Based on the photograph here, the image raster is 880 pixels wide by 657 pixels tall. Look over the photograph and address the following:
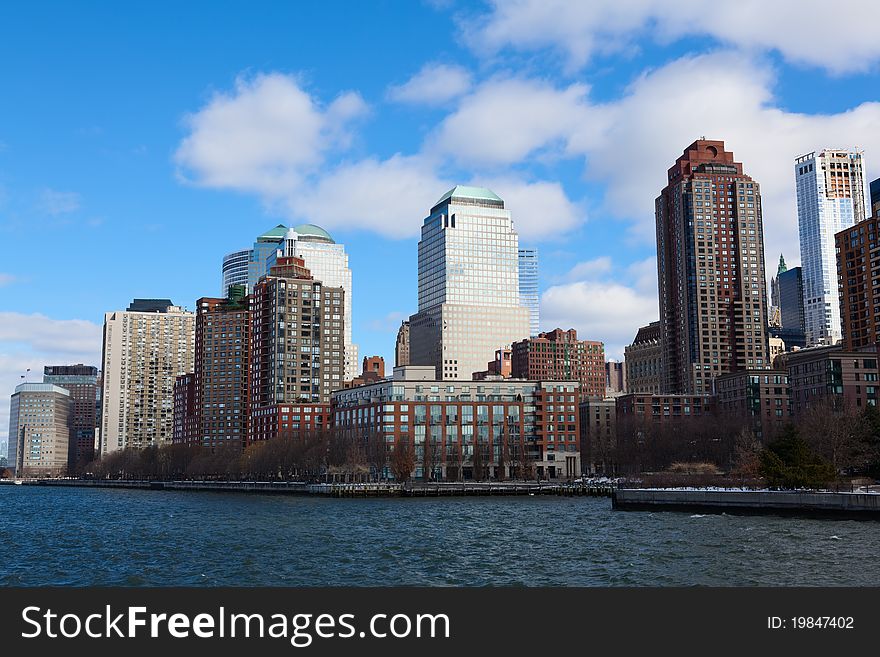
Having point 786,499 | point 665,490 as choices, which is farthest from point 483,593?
point 665,490

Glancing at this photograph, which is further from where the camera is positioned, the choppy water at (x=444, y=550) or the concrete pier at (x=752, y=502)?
the concrete pier at (x=752, y=502)

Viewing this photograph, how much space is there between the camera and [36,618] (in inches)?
1053

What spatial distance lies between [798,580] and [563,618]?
32584 millimetres

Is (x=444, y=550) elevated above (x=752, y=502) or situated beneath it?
situated beneath

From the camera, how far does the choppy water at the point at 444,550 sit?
60.2m

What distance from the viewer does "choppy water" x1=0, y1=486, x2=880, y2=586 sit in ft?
197

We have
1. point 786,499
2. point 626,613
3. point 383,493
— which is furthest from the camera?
point 383,493

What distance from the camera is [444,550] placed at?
77.8 metres

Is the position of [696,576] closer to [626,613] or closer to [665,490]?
[626,613]

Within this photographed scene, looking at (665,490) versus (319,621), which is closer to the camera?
(319,621)

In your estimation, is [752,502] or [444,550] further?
[752,502]

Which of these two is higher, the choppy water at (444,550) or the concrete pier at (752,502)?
the concrete pier at (752,502)

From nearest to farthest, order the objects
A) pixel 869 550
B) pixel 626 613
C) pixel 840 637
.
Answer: pixel 840 637
pixel 626 613
pixel 869 550

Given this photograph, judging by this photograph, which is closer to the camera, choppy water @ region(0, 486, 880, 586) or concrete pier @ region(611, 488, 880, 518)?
choppy water @ region(0, 486, 880, 586)
